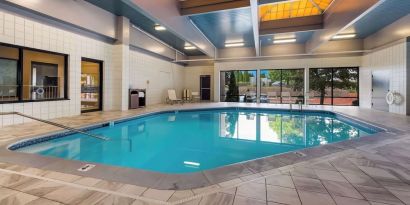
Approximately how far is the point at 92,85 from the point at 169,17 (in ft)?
11.9

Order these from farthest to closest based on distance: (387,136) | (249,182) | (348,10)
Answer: (348,10) < (387,136) < (249,182)

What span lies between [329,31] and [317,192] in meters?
6.41

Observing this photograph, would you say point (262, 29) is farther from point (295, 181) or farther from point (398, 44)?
point (295, 181)

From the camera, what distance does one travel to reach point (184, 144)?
4.00m

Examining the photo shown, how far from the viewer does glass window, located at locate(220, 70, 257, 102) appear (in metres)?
12.3

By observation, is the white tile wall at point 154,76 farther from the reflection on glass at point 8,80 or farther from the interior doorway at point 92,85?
the reflection on glass at point 8,80

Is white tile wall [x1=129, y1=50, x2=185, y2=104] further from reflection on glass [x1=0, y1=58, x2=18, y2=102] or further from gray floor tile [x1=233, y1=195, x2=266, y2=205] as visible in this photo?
gray floor tile [x1=233, y1=195, x2=266, y2=205]

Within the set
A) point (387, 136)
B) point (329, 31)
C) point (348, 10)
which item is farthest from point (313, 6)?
point (387, 136)

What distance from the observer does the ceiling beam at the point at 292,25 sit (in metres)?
7.15

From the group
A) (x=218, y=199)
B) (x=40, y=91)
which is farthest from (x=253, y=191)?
(x=40, y=91)

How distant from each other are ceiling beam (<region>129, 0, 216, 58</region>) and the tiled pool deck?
136 inches

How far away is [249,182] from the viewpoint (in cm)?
183

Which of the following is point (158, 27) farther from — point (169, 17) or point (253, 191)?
point (253, 191)

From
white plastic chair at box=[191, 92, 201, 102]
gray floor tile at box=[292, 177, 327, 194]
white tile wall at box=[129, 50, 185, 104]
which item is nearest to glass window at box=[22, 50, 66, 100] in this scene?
white tile wall at box=[129, 50, 185, 104]
